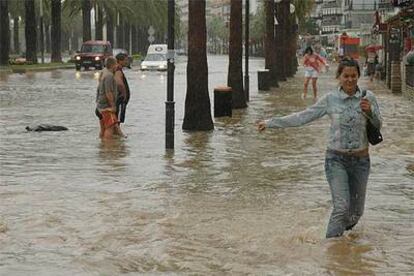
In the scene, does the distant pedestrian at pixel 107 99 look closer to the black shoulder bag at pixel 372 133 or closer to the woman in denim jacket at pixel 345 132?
the woman in denim jacket at pixel 345 132

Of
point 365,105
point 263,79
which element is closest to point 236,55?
point 263,79

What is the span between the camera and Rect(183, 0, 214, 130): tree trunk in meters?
18.4

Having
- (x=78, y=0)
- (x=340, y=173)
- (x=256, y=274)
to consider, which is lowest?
(x=256, y=274)

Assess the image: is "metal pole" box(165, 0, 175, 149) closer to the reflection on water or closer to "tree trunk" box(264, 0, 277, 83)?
the reflection on water

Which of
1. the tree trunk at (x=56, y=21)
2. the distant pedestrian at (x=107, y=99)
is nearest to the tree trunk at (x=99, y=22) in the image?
the tree trunk at (x=56, y=21)

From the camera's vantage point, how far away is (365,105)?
26.0 ft

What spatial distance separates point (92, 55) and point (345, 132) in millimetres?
52426

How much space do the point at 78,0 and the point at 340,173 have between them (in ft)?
234

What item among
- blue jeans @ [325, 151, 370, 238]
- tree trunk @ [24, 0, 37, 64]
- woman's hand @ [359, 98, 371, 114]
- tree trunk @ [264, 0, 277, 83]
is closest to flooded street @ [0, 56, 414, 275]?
blue jeans @ [325, 151, 370, 238]

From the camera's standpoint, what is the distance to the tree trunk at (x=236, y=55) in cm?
2395

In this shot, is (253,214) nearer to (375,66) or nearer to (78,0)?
(375,66)

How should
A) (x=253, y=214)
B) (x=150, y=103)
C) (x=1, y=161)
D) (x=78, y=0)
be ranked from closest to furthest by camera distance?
(x=253, y=214) < (x=1, y=161) < (x=150, y=103) < (x=78, y=0)

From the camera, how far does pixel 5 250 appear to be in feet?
26.6

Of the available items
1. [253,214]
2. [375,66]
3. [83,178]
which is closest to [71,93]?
[375,66]
